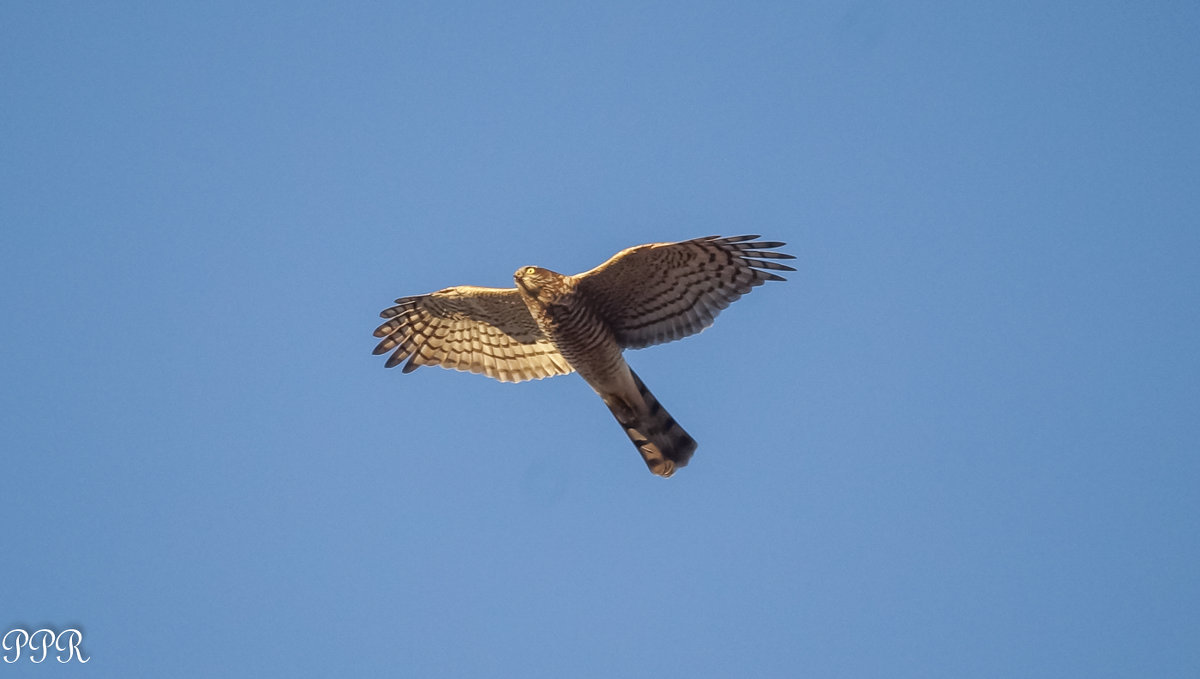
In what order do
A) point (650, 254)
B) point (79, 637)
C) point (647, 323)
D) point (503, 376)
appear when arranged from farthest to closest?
point (79, 637)
point (503, 376)
point (647, 323)
point (650, 254)

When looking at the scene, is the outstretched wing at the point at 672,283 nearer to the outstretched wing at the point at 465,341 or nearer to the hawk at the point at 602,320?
the hawk at the point at 602,320

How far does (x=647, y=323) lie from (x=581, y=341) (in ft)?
2.93

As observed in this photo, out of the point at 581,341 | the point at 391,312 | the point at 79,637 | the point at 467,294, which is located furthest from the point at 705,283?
the point at 79,637

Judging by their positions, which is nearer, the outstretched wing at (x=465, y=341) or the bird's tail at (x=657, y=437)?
the bird's tail at (x=657, y=437)

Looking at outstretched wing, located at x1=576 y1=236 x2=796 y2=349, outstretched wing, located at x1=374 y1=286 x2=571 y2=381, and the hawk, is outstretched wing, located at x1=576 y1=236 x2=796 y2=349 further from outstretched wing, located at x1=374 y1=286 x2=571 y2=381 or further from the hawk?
outstretched wing, located at x1=374 y1=286 x2=571 y2=381

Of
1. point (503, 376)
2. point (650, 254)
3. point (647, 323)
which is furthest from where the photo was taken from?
point (503, 376)

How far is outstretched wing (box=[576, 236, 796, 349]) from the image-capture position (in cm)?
1090

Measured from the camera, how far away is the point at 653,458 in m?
11.9

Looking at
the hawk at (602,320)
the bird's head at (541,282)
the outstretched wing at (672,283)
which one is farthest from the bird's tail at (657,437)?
the bird's head at (541,282)

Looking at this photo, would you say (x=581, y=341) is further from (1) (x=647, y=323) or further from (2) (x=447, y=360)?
(2) (x=447, y=360)

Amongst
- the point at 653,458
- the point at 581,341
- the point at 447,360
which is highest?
the point at 447,360

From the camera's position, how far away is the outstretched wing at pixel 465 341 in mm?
12164

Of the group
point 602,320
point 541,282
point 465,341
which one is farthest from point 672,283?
point 465,341

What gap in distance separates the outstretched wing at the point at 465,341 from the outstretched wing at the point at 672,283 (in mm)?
930
